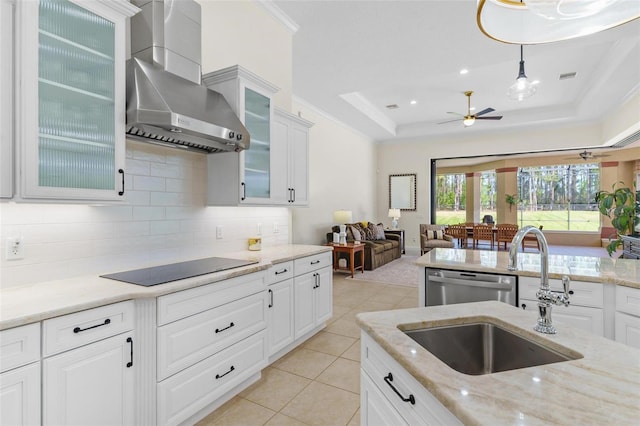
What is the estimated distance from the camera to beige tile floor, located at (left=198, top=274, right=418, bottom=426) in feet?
6.61

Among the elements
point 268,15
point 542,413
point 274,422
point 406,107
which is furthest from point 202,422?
point 406,107

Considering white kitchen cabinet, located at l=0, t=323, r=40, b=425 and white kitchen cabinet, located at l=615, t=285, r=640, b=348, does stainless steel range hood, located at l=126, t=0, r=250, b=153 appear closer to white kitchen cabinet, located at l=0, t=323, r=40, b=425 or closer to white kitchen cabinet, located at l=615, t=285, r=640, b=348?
white kitchen cabinet, located at l=0, t=323, r=40, b=425

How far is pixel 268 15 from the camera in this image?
11.0ft

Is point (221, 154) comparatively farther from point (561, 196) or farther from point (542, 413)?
point (561, 196)

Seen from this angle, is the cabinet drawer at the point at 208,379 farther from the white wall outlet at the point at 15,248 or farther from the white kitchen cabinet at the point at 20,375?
the white wall outlet at the point at 15,248

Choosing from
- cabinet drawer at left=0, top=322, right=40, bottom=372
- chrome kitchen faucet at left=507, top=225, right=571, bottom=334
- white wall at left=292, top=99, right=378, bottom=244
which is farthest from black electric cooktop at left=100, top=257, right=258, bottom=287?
white wall at left=292, top=99, right=378, bottom=244

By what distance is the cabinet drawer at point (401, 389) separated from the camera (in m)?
0.81

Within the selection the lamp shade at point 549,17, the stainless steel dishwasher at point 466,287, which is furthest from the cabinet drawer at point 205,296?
the lamp shade at point 549,17

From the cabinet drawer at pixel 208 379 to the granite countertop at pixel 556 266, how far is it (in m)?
1.48

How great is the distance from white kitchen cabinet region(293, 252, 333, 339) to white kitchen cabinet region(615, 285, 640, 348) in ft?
7.40

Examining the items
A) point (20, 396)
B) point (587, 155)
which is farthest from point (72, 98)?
point (587, 155)

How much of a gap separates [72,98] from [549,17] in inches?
88.1

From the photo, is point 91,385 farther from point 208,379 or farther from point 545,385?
point 545,385

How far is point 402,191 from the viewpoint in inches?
358
